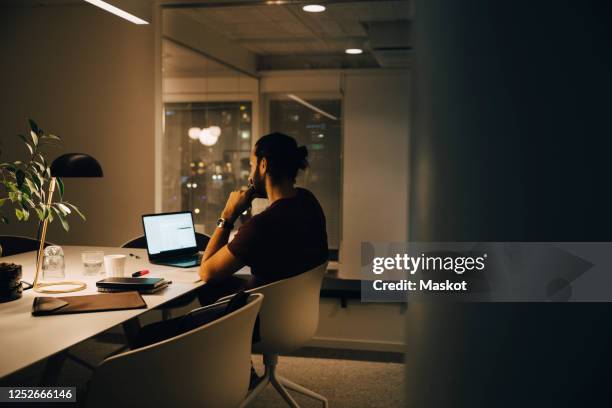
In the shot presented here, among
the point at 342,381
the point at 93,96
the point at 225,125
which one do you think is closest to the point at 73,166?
the point at 342,381

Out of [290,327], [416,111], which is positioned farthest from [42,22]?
[416,111]

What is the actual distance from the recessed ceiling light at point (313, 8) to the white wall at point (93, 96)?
4.16 ft

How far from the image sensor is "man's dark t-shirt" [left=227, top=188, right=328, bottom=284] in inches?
93.4

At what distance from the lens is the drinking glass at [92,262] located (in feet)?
8.77

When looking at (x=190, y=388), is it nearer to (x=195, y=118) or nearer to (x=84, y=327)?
(x=84, y=327)

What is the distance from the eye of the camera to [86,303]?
2094 mm

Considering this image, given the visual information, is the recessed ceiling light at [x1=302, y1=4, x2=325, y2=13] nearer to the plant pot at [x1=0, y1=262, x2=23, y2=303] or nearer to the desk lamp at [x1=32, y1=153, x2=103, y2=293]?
the desk lamp at [x1=32, y1=153, x2=103, y2=293]

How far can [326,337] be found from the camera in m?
4.37

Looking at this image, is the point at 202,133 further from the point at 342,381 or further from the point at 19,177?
the point at 19,177

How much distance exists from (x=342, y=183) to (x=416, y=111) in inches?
236

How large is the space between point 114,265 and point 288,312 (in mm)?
843

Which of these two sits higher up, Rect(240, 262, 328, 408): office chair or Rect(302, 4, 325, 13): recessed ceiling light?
Rect(302, 4, 325, 13): recessed ceiling light

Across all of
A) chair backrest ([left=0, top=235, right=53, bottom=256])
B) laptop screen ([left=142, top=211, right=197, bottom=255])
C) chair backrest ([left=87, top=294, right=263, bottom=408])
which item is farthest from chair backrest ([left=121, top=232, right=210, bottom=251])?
chair backrest ([left=87, top=294, right=263, bottom=408])

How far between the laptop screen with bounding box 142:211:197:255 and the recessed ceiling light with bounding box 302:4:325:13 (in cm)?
217
